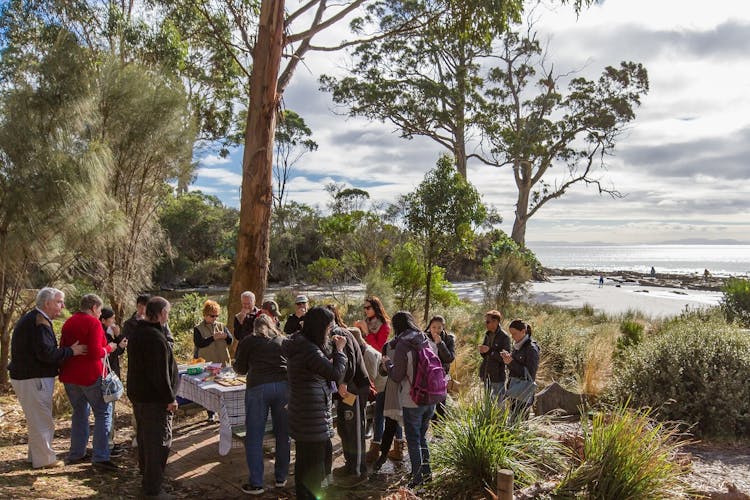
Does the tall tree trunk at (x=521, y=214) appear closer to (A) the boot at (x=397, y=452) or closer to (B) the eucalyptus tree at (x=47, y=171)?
(B) the eucalyptus tree at (x=47, y=171)

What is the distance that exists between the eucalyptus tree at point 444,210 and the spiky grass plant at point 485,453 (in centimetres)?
881

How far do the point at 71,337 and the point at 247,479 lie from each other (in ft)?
6.59

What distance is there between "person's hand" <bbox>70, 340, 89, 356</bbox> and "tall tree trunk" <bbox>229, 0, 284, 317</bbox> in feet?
11.7

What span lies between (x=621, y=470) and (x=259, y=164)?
21.1 ft

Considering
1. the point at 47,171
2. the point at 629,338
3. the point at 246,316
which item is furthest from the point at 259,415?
the point at 629,338

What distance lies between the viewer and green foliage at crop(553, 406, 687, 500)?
3807mm

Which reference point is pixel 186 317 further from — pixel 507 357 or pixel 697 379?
pixel 697 379

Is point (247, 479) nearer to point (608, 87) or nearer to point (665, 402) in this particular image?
point (665, 402)

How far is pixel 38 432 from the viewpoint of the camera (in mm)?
4770

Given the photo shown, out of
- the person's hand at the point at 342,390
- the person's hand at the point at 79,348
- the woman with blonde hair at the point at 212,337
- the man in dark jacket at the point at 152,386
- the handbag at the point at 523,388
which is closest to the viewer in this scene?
the man in dark jacket at the point at 152,386

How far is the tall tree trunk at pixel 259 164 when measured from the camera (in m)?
8.45

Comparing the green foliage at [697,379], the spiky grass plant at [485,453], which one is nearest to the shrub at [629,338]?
the green foliage at [697,379]

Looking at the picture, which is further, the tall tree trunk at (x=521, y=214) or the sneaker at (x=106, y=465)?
the tall tree trunk at (x=521, y=214)

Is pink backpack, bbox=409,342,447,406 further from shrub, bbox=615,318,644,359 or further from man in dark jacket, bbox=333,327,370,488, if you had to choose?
shrub, bbox=615,318,644,359
